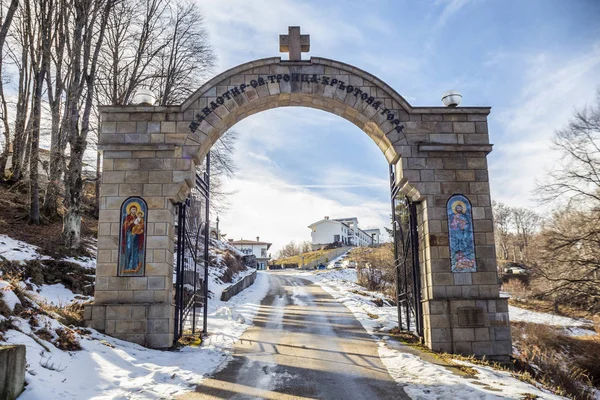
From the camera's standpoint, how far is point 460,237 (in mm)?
9391

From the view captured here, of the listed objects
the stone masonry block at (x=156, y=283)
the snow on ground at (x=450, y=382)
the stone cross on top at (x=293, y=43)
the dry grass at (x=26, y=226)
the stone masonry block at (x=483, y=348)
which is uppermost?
the stone cross on top at (x=293, y=43)

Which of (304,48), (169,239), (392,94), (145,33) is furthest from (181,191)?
(145,33)

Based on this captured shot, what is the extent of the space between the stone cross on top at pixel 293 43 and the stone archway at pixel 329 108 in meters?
0.25

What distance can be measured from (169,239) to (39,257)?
5.60 meters

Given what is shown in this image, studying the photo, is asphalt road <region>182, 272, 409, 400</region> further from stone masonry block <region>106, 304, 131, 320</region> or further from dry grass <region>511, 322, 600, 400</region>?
dry grass <region>511, 322, 600, 400</region>

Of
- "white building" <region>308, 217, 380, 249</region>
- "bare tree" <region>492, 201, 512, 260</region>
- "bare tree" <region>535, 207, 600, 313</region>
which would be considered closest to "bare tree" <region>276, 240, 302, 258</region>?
"white building" <region>308, 217, 380, 249</region>

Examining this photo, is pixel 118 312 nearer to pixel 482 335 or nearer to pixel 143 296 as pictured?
pixel 143 296

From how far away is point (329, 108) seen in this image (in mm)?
10539

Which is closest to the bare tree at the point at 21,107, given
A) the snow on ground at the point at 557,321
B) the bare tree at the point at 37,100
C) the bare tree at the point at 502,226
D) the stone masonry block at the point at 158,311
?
the bare tree at the point at 37,100

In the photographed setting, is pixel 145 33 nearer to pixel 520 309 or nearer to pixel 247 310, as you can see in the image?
pixel 247 310

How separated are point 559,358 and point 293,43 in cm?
1410

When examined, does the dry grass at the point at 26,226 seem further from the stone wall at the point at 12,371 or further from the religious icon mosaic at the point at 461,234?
the religious icon mosaic at the point at 461,234

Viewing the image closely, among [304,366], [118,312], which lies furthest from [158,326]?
[304,366]

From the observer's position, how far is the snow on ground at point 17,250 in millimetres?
11780
